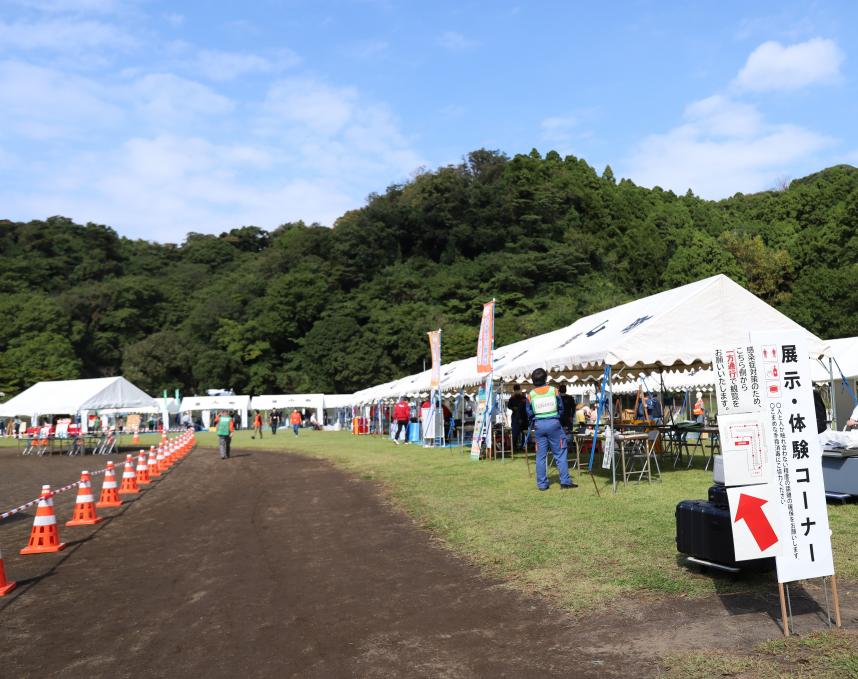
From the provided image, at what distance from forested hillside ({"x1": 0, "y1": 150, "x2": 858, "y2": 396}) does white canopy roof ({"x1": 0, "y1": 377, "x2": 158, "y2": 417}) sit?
1254 inches

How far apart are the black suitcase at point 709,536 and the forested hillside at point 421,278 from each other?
4969 centimetres

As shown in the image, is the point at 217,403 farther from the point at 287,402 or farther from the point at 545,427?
the point at 545,427

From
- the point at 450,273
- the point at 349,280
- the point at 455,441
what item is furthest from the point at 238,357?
the point at 455,441

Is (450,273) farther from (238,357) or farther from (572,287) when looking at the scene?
(238,357)

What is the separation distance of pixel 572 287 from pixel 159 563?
5860 cm

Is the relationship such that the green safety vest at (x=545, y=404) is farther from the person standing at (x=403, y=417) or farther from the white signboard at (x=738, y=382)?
the person standing at (x=403, y=417)

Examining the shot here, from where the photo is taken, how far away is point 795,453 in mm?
4469

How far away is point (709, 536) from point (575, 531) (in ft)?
7.51

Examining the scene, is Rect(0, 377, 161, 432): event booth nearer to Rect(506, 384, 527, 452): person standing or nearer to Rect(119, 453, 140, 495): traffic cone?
Rect(119, 453, 140, 495): traffic cone

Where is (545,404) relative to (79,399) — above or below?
below

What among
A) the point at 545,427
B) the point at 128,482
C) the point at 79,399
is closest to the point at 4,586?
the point at 545,427

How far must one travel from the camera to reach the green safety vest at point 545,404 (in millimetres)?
10570

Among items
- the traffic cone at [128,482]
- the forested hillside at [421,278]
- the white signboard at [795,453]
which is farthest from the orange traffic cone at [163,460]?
the forested hillside at [421,278]

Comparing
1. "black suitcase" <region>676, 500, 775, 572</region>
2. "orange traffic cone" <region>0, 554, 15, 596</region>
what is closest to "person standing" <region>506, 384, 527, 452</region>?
"black suitcase" <region>676, 500, 775, 572</region>
